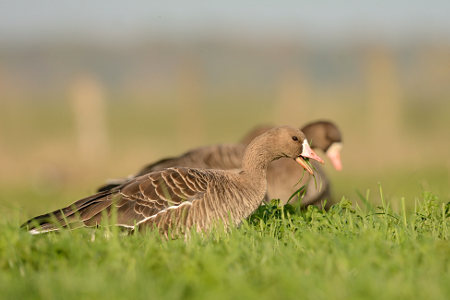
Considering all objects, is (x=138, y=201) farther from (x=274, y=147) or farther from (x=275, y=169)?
(x=275, y=169)

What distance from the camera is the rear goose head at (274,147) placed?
687cm

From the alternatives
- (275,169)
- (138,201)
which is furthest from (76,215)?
(275,169)

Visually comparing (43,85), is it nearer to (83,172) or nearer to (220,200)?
(83,172)

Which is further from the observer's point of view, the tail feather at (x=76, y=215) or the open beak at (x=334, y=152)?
the open beak at (x=334, y=152)

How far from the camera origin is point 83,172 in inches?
1011

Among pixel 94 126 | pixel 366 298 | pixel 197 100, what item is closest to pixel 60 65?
pixel 94 126

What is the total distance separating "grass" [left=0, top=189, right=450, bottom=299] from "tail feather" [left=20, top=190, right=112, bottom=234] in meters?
0.21

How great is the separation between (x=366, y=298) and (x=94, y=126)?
1071 inches

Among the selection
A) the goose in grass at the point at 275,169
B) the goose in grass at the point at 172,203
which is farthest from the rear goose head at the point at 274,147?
the goose in grass at the point at 275,169

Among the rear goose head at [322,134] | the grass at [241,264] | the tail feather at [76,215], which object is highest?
the rear goose head at [322,134]

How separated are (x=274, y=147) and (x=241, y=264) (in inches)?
92.9

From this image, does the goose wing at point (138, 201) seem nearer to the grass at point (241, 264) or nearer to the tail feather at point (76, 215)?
the tail feather at point (76, 215)

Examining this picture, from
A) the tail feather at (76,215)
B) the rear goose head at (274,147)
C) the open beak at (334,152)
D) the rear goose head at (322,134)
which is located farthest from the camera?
the open beak at (334,152)

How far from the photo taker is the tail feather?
237 inches
